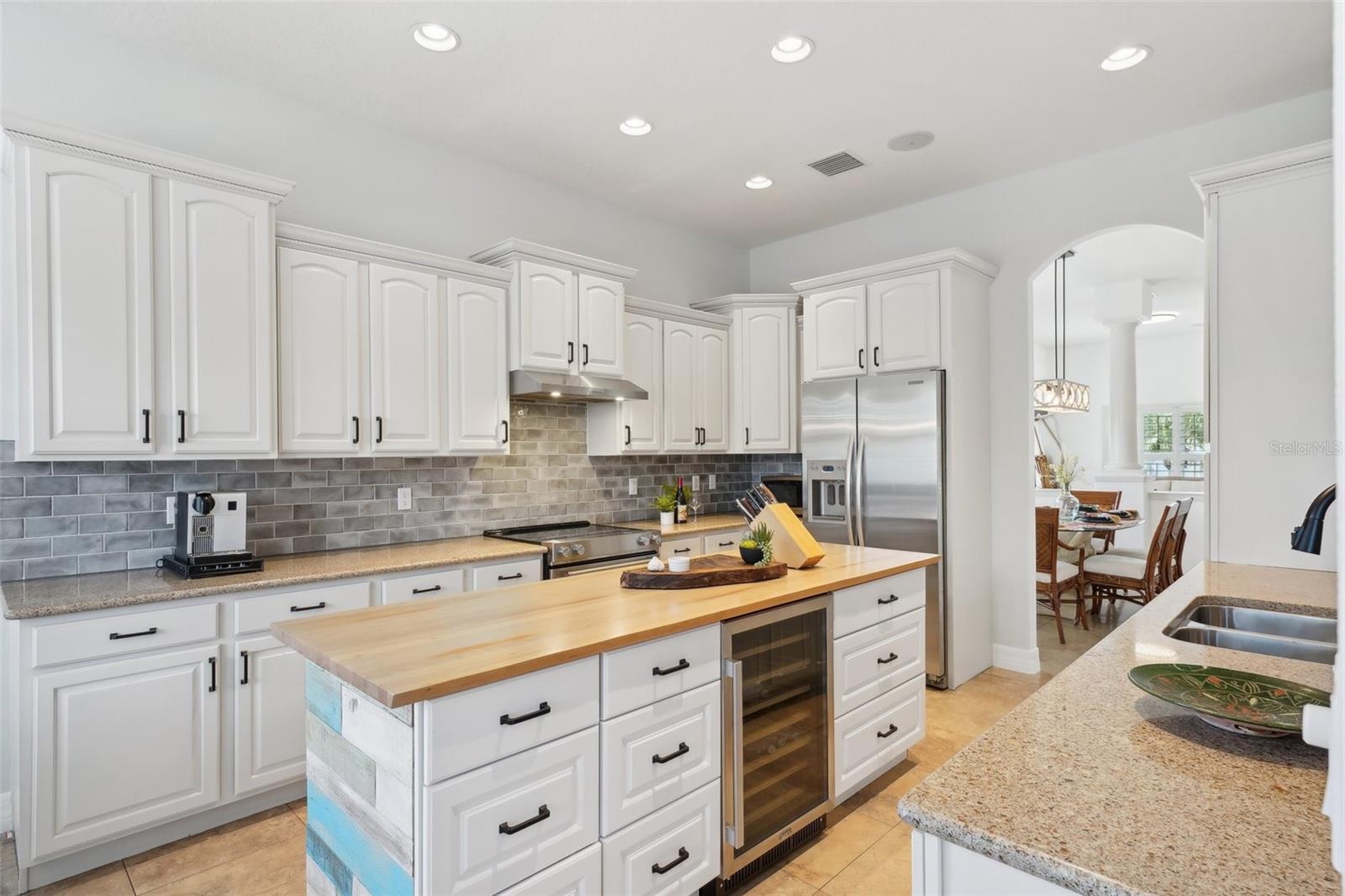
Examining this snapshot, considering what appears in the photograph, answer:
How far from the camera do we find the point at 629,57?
2961mm

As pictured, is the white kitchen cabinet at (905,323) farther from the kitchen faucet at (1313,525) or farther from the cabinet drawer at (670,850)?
the cabinet drawer at (670,850)

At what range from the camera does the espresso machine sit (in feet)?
8.64

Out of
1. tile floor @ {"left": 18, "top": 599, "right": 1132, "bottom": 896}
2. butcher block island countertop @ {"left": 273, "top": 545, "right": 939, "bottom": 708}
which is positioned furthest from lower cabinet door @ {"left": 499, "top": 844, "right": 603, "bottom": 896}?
tile floor @ {"left": 18, "top": 599, "right": 1132, "bottom": 896}

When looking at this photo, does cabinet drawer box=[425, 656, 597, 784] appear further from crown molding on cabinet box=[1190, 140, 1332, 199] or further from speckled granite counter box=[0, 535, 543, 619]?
crown molding on cabinet box=[1190, 140, 1332, 199]

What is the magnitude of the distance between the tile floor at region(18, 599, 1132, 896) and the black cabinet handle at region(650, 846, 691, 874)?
14.9 inches

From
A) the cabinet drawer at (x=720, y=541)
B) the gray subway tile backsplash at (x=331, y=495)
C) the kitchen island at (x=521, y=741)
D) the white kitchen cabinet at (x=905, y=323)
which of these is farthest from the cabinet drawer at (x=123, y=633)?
the white kitchen cabinet at (x=905, y=323)

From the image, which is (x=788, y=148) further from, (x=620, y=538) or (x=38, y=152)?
(x=38, y=152)

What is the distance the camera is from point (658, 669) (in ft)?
6.18

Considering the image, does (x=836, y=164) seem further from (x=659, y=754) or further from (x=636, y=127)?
(x=659, y=754)

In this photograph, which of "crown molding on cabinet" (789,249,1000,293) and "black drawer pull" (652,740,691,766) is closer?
"black drawer pull" (652,740,691,766)

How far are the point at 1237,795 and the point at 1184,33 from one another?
3.12 m

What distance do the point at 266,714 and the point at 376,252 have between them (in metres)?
1.99

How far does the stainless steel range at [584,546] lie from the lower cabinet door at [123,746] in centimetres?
145

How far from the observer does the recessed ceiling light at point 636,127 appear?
3.53 m
